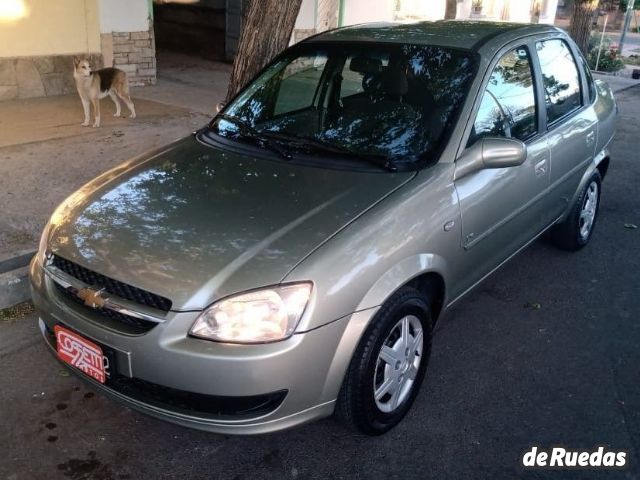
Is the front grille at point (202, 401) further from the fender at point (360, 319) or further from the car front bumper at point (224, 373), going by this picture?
the fender at point (360, 319)

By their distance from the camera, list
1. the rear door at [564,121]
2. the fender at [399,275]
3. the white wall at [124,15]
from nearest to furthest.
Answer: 1. the fender at [399,275]
2. the rear door at [564,121]
3. the white wall at [124,15]

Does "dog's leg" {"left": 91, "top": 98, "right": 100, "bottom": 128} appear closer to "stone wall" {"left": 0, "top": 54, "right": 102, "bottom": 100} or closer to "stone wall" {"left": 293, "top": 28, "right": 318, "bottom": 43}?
"stone wall" {"left": 0, "top": 54, "right": 102, "bottom": 100}

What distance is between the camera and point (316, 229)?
8.82 ft

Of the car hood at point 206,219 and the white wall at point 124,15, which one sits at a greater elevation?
the white wall at point 124,15

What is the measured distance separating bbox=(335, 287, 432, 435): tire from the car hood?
18.1 inches

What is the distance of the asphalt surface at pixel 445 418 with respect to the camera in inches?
109

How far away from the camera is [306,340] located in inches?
95.2

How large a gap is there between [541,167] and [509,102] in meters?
0.48

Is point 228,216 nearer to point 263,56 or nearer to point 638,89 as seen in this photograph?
point 263,56

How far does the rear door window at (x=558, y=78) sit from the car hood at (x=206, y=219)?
168 cm

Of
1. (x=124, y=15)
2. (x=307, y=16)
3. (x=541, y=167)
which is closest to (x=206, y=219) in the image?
(x=541, y=167)

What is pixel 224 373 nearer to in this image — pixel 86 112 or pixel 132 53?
pixel 86 112

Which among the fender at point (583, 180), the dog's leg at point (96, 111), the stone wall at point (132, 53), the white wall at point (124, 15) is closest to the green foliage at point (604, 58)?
the stone wall at point (132, 53)

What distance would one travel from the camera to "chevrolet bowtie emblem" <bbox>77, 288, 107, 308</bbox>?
254 cm
